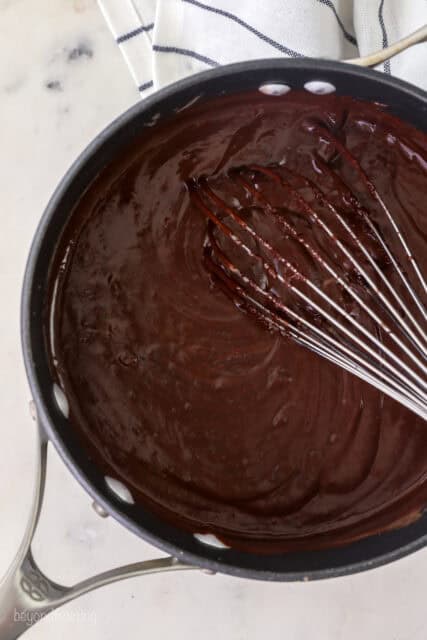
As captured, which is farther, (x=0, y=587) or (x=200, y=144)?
(x=200, y=144)

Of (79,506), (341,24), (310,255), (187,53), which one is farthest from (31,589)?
(341,24)

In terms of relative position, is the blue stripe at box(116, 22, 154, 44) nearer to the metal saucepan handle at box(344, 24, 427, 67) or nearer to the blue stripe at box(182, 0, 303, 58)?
the blue stripe at box(182, 0, 303, 58)

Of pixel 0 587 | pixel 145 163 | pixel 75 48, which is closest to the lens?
pixel 0 587

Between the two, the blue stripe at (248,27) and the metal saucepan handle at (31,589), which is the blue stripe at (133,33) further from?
the metal saucepan handle at (31,589)

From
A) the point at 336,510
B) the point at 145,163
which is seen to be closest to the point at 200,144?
the point at 145,163

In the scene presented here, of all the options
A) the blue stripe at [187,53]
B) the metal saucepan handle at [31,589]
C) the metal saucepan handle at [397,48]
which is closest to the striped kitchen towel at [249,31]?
the blue stripe at [187,53]

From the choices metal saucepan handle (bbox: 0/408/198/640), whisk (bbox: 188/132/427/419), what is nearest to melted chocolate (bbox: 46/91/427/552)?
whisk (bbox: 188/132/427/419)

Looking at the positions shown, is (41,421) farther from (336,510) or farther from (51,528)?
(336,510)
